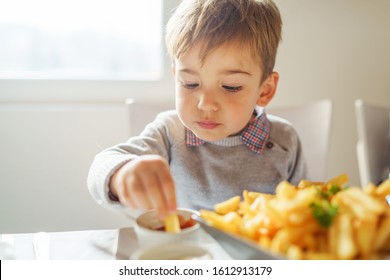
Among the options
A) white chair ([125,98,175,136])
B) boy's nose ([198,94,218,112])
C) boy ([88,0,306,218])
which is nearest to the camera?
boy ([88,0,306,218])

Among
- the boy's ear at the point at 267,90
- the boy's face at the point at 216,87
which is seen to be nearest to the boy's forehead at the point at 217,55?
the boy's face at the point at 216,87

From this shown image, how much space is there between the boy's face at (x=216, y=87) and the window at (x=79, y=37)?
0.45 m

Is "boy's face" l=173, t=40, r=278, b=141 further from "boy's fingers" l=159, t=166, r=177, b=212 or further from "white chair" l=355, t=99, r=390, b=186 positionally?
"white chair" l=355, t=99, r=390, b=186

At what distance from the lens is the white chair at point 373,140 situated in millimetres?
916

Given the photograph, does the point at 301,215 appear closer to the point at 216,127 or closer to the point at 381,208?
the point at 381,208

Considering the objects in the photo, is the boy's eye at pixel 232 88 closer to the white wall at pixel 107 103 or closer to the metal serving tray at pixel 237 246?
the metal serving tray at pixel 237 246

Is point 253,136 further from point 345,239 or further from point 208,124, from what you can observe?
point 345,239

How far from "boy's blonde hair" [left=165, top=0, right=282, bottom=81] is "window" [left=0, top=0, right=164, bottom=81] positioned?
392 mm

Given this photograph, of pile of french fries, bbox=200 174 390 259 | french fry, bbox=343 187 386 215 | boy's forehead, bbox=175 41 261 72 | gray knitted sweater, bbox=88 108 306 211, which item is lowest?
gray knitted sweater, bbox=88 108 306 211

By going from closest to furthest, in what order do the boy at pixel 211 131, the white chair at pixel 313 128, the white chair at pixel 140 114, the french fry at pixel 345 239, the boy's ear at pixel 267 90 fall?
the french fry at pixel 345 239
the boy at pixel 211 131
the boy's ear at pixel 267 90
the white chair at pixel 140 114
the white chair at pixel 313 128

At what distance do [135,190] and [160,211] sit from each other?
0.11 feet

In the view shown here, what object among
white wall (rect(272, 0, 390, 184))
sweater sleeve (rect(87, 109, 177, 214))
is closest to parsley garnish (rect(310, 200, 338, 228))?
sweater sleeve (rect(87, 109, 177, 214))

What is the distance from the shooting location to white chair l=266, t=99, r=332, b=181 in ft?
3.24

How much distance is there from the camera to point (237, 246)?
42 cm
